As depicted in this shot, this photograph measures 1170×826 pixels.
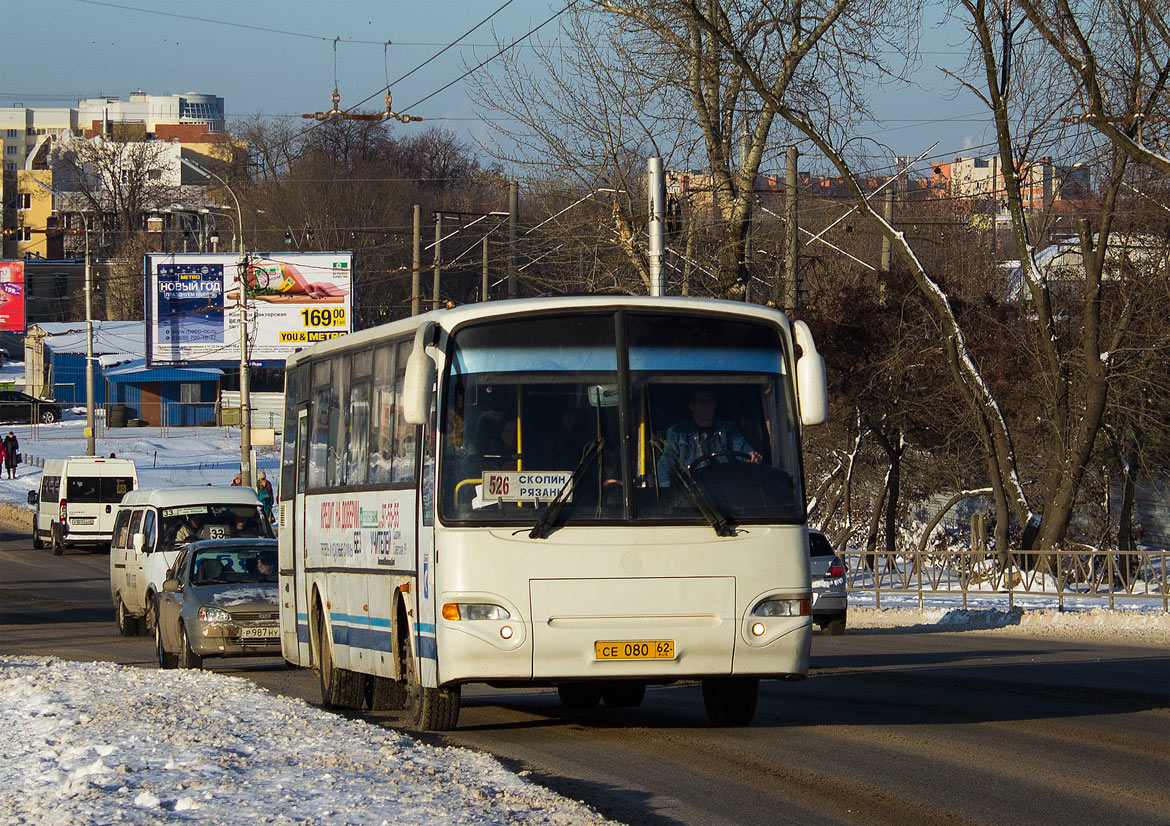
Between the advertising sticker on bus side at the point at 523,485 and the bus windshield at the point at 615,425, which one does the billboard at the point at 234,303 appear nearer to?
the bus windshield at the point at 615,425

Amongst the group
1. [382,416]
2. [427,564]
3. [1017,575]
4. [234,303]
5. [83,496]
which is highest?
[234,303]

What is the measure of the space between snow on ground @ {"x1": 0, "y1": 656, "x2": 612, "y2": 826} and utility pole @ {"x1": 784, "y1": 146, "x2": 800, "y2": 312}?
73.3 ft

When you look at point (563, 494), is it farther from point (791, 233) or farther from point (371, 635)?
point (791, 233)

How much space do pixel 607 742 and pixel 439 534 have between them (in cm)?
185

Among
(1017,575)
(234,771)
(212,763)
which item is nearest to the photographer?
(234,771)

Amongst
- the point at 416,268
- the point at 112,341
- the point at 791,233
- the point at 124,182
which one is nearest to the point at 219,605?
the point at 791,233

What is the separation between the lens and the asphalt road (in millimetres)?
8359

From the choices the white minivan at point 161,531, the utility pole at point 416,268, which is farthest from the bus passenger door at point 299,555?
the utility pole at point 416,268

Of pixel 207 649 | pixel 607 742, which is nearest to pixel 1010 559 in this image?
pixel 207 649

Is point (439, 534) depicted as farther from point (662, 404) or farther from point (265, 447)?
point (265, 447)

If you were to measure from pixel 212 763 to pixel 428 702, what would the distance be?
2895 mm

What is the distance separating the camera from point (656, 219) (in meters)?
24.3

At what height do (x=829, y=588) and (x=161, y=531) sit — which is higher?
(x=161, y=531)

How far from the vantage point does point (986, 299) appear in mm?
39094
